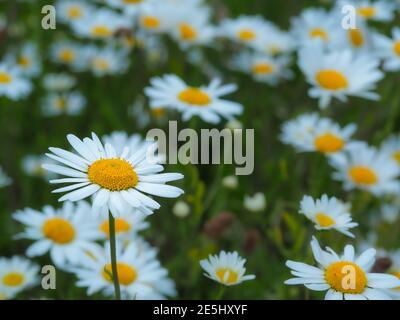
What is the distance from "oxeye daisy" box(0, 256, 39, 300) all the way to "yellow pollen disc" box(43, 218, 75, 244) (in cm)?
14

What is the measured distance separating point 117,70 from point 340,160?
→ 48.2 inches

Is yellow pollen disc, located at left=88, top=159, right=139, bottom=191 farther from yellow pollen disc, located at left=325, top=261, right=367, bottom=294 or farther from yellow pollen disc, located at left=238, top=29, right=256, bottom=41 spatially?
yellow pollen disc, located at left=238, top=29, right=256, bottom=41

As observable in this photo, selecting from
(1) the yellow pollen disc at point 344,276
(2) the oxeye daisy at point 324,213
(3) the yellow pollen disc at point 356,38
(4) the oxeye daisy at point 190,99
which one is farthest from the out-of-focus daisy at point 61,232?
(3) the yellow pollen disc at point 356,38

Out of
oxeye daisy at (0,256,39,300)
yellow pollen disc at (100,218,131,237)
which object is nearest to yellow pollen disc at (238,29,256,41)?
yellow pollen disc at (100,218,131,237)

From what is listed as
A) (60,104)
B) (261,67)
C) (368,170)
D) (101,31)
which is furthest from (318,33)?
(60,104)

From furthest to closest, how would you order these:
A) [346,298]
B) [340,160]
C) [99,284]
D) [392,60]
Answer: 1. [392,60]
2. [340,160]
3. [99,284]
4. [346,298]

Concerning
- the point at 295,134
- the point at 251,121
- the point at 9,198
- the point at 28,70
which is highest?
the point at 28,70

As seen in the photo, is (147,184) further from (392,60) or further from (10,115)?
(10,115)

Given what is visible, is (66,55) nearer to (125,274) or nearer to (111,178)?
(125,274)

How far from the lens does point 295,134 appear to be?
2336 millimetres

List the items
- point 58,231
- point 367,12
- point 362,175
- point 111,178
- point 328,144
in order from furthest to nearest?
point 367,12
point 362,175
point 328,144
point 58,231
point 111,178

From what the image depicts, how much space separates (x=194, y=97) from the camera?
7.11ft

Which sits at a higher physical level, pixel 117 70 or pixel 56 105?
pixel 117 70

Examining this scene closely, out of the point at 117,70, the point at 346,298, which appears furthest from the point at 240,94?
the point at 346,298
